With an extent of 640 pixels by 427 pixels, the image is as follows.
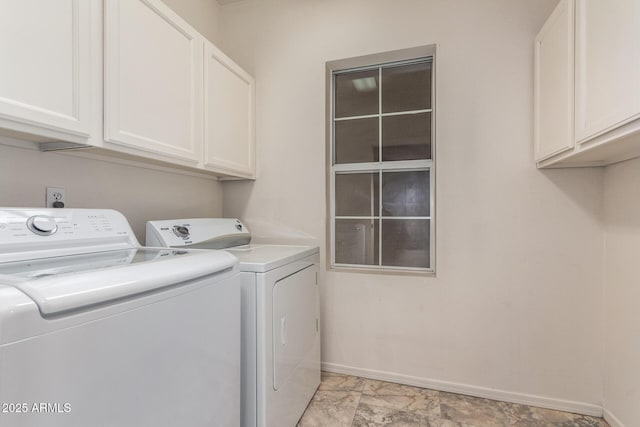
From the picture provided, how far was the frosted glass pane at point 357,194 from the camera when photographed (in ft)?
7.55

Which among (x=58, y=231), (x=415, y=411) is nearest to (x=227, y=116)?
(x=58, y=231)

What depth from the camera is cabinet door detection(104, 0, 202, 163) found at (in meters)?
1.30

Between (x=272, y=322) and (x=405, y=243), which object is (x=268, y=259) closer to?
(x=272, y=322)

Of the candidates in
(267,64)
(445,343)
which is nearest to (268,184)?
(267,64)

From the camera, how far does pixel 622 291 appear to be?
1634mm

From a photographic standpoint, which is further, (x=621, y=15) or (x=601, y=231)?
(x=601, y=231)

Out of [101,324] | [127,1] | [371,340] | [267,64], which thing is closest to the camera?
[101,324]

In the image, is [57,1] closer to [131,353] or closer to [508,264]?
[131,353]

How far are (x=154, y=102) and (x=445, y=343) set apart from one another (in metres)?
2.15

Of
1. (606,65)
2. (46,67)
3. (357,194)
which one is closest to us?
(46,67)

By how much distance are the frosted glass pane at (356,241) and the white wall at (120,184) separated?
98 centimetres

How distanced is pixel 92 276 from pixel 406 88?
7.04 feet

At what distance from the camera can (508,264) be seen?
75.9 inches

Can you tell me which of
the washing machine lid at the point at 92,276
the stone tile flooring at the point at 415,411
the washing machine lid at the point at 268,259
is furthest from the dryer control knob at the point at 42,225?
the stone tile flooring at the point at 415,411
